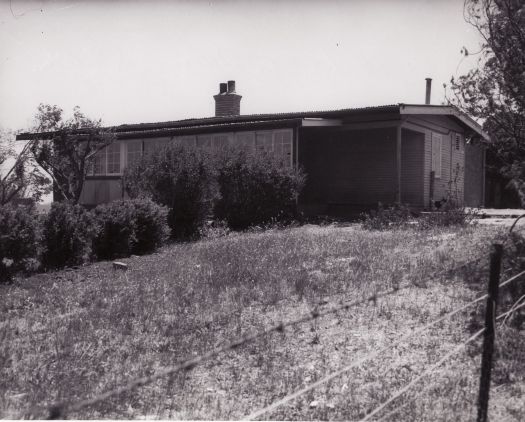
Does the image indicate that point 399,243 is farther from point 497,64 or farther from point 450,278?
point 497,64

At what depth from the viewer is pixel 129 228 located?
40.5ft

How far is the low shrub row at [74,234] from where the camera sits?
9.77 meters

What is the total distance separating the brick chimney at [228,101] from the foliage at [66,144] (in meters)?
7.36

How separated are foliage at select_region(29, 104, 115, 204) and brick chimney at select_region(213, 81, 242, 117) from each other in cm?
736

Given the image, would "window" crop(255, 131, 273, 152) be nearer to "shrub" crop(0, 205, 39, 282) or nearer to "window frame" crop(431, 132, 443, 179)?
"window frame" crop(431, 132, 443, 179)

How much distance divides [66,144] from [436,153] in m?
12.3

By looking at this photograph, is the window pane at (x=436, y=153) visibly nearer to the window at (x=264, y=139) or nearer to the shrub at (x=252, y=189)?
the window at (x=264, y=139)

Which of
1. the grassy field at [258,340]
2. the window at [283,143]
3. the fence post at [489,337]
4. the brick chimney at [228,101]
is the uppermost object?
the brick chimney at [228,101]

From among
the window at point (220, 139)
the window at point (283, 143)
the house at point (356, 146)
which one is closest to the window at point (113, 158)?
the house at point (356, 146)

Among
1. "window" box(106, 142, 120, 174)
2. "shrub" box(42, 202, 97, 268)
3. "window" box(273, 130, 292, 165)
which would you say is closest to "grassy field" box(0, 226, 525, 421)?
"shrub" box(42, 202, 97, 268)

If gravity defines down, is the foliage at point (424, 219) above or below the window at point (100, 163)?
below

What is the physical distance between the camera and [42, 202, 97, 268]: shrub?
1097 cm

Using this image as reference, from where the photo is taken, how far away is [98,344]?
6062 mm

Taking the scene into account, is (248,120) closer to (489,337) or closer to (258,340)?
(258,340)
